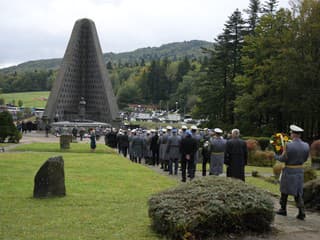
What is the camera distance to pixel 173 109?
420 feet

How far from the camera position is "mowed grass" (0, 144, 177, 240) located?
6.86 m

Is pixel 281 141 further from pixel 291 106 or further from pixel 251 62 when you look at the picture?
pixel 251 62

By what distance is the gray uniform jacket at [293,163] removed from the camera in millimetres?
8461

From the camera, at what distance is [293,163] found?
8539 mm

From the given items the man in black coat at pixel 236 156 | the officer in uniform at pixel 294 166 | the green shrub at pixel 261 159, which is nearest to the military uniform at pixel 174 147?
the man in black coat at pixel 236 156

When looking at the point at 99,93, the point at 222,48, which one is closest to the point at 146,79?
the point at 99,93

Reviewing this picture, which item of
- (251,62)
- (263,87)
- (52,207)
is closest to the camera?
(52,207)

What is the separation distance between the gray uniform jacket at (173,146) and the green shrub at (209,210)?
9.23 meters

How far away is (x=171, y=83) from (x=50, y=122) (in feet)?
269

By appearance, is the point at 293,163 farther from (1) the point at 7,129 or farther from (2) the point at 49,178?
(1) the point at 7,129

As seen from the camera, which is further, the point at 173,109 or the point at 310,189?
the point at 173,109

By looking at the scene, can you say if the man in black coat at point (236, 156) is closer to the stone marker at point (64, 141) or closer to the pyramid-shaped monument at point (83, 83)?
the stone marker at point (64, 141)

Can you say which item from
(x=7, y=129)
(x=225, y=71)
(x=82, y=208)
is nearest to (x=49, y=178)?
(x=82, y=208)

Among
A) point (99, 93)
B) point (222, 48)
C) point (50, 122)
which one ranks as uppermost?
point (222, 48)
